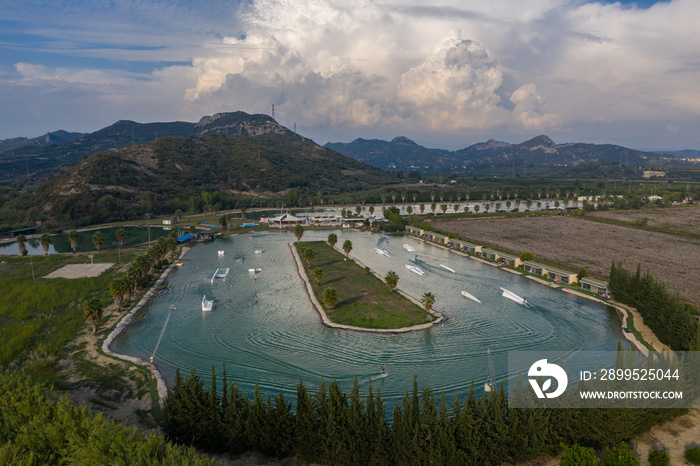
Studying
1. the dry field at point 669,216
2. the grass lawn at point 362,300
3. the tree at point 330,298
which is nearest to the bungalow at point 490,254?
the grass lawn at point 362,300

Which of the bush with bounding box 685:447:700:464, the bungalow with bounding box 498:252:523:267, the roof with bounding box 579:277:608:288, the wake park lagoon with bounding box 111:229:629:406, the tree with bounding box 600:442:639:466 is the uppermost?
the bungalow with bounding box 498:252:523:267

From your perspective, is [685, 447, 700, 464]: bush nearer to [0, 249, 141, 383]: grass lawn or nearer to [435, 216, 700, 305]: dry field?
[435, 216, 700, 305]: dry field

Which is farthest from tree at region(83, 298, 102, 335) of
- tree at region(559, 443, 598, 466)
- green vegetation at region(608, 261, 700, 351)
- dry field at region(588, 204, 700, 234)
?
dry field at region(588, 204, 700, 234)

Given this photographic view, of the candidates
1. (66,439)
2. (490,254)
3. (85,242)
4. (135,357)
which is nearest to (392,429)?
(66,439)

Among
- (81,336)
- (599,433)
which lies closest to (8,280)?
(81,336)

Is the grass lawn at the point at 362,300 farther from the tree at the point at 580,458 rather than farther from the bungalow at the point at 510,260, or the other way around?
the bungalow at the point at 510,260
